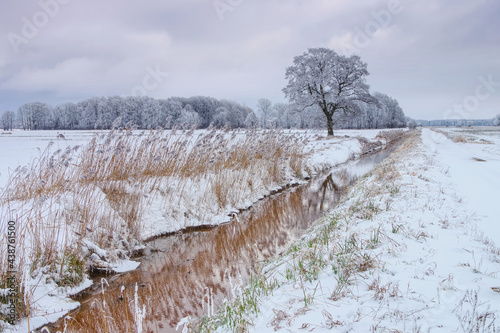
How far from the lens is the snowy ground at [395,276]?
2.13 metres

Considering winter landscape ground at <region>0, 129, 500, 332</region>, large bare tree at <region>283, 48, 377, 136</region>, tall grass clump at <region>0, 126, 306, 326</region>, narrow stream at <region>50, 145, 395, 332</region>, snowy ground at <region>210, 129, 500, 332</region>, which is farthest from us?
large bare tree at <region>283, 48, 377, 136</region>

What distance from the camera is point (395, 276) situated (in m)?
2.72

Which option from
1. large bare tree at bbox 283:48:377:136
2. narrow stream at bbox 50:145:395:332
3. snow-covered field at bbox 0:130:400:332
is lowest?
narrow stream at bbox 50:145:395:332

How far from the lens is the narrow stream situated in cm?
341

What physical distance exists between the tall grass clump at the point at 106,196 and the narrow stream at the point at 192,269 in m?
0.47

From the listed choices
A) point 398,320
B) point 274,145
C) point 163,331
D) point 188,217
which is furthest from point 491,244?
point 274,145

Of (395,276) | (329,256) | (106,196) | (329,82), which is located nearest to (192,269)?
(106,196)

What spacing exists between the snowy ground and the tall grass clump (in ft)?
8.83

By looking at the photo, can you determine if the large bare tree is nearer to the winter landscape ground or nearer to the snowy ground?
the winter landscape ground

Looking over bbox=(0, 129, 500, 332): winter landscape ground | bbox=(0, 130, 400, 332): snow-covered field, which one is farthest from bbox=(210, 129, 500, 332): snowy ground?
bbox=(0, 130, 400, 332): snow-covered field

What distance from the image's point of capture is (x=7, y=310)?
3010mm

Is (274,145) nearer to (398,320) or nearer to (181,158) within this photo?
(181,158)

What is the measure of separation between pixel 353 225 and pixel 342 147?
54.5 ft

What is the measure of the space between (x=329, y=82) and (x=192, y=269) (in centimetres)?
2612
